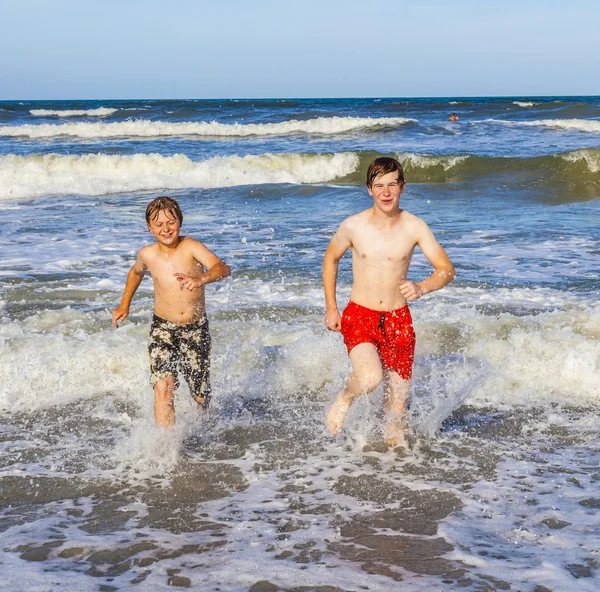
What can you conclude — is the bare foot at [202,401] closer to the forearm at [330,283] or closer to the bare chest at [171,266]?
the bare chest at [171,266]

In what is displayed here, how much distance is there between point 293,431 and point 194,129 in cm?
2982

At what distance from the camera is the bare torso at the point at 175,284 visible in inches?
191

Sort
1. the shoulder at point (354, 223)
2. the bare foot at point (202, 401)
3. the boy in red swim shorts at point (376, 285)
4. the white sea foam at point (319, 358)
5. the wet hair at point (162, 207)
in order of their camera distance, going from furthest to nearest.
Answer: the white sea foam at point (319, 358)
the bare foot at point (202, 401)
the wet hair at point (162, 207)
the shoulder at point (354, 223)
the boy in red swim shorts at point (376, 285)

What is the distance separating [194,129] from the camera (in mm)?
33594

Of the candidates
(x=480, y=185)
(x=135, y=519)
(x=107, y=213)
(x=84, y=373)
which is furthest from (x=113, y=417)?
(x=480, y=185)

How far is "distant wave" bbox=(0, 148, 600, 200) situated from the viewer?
59.7 ft

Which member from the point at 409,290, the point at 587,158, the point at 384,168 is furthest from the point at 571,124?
the point at 409,290

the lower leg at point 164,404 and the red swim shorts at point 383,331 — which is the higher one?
the red swim shorts at point 383,331

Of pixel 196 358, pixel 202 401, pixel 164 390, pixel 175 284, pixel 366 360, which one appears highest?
pixel 175 284

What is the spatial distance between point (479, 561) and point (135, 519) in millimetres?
1641

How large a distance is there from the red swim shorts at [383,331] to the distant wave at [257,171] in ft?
42.2

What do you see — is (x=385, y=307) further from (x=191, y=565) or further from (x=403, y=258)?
(x=191, y=565)

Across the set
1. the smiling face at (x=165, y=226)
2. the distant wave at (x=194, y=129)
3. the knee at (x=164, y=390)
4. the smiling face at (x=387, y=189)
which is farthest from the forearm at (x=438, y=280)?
the distant wave at (x=194, y=129)

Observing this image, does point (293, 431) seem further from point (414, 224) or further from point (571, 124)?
point (571, 124)
